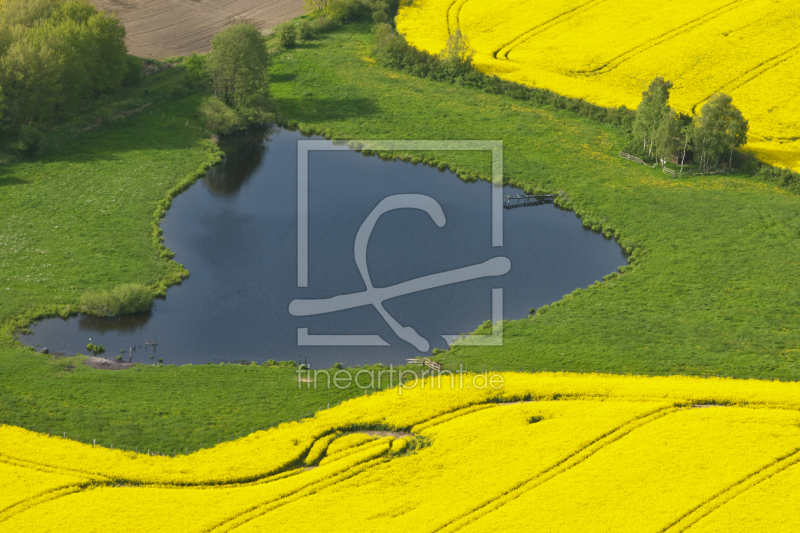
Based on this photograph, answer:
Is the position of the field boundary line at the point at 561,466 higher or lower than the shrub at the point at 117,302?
lower

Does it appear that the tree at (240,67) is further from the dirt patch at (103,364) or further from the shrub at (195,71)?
the dirt patch at (103,364)

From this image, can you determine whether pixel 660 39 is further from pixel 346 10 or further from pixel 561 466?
pixel 561 466

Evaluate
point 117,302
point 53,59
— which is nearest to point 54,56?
point 53,59

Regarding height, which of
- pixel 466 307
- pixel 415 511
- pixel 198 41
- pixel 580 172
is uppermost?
pixel 198 41

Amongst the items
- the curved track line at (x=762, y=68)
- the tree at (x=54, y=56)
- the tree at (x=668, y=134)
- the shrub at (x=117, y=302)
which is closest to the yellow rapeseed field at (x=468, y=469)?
the shrub at (x=117, y=302)

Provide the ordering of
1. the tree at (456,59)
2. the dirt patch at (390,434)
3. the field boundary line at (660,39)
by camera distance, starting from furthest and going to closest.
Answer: the field boundary line at (660,39)
the tree at (456,59)
the dirt patch at (390,434)

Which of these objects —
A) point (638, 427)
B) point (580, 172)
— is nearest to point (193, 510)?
point (638, 427)

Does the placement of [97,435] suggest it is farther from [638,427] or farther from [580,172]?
[580,172]
